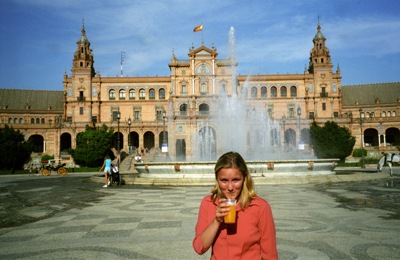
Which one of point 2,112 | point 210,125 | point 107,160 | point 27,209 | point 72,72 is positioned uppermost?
point 72,72

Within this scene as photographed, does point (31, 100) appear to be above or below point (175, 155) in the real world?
above

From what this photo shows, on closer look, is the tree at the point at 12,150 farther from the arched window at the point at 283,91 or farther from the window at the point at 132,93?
the arched window at the point at 283,91

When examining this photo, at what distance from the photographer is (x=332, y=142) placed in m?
47.7

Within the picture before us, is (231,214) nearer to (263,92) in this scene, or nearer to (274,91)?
(263,92)

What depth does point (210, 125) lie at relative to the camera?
2352 inches

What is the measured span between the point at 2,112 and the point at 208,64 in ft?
147

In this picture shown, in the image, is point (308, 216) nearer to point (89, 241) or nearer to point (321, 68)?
point (89, 241)

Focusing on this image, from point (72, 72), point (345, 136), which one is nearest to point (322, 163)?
point (345, 136)

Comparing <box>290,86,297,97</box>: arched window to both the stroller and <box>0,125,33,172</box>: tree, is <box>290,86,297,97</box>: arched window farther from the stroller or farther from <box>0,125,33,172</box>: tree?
the stroller

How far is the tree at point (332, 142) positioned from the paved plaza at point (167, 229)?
3763cm

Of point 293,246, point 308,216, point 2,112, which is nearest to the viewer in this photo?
point 293,246

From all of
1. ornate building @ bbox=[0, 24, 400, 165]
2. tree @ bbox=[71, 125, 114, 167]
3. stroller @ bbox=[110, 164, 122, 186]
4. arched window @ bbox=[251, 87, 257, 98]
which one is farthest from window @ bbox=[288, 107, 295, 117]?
stroller @ bbox=[110, 164, 122, 186]

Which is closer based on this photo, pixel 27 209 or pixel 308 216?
pixel 308 216

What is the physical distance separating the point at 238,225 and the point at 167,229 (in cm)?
470
